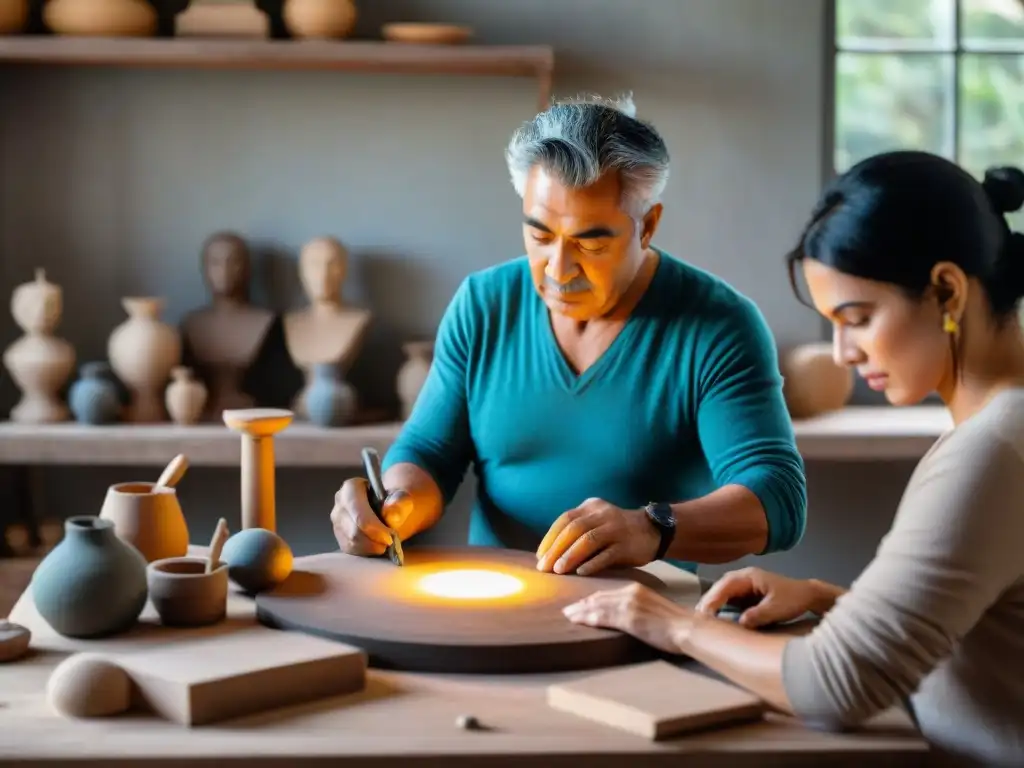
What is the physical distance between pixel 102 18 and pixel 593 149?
2.01 m

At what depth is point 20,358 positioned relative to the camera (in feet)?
12.0

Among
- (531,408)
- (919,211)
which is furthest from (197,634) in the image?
(919,211)

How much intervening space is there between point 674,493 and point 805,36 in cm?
200

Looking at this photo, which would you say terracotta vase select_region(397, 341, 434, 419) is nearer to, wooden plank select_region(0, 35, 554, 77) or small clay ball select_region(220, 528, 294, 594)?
wooden plank select_region(0, 35, 554, 77)

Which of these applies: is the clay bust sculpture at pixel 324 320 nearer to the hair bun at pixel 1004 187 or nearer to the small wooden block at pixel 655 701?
the small wooden block at pixel 655 701

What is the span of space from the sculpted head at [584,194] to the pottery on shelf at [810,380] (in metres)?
1.56

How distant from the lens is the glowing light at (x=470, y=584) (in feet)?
5.90

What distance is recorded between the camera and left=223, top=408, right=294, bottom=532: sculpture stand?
201 cm

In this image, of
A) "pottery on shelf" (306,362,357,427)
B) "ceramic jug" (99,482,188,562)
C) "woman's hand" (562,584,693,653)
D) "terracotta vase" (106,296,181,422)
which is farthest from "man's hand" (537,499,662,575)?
"terracotta vase" (106,296,181,422)

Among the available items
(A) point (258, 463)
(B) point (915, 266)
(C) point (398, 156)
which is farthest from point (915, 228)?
(C) point (398, 156)

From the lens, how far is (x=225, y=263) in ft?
12.1

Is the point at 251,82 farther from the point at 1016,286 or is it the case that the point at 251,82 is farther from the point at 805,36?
→ the point at 1016,286

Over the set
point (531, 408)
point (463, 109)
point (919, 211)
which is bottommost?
point (531, 408)

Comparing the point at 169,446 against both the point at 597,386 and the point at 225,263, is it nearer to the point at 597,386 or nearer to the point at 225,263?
the point at 225,263
